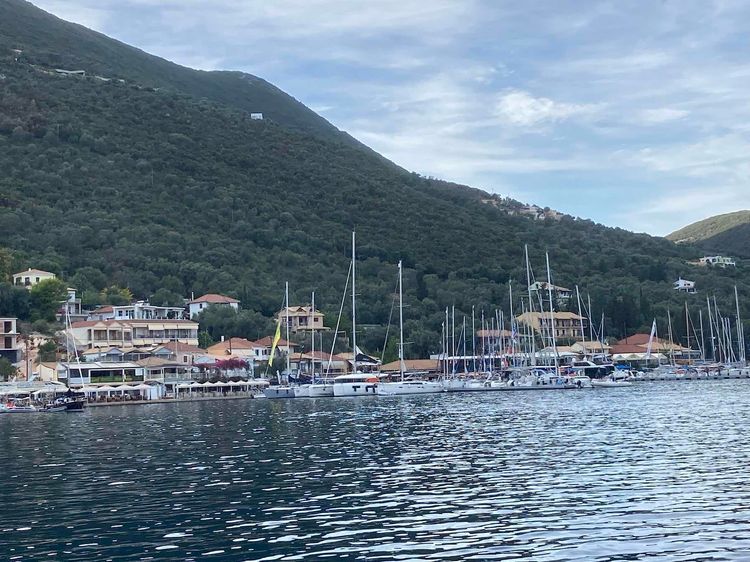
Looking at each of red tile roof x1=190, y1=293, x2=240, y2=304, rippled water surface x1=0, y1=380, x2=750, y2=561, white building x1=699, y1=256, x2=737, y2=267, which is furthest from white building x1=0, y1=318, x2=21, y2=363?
white building x1=699, y1=256, x2=737, y2=267

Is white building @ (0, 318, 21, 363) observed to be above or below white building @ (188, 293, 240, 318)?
below

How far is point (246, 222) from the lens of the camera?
12575 centimetres

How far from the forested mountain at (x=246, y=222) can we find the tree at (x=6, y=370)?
20822 millimetres

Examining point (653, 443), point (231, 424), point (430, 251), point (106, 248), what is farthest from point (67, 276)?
point (653, 443)

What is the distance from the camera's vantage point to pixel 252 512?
20.4 m

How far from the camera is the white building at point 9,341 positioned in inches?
3135

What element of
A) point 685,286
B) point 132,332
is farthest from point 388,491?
point 685,286

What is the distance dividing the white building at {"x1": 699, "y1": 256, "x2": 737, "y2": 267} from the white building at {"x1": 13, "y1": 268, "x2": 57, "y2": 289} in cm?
10722

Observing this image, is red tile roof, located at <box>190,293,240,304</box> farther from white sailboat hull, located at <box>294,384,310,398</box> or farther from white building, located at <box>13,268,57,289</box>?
white sailboat hull, located at <box>294,384,310,398</box>

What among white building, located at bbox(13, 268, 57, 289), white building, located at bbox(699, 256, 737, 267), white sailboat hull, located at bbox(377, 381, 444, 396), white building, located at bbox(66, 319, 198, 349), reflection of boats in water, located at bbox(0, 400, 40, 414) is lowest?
white sailboat hull, located at bbox(377, 381, 444, 396)

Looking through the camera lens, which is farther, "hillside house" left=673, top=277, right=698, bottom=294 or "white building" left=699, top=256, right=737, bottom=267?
"white building" left=699, top=256, right=737, bottom=267

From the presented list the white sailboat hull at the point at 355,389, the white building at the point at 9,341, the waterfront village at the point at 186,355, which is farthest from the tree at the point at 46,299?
the white sailboat hull at the point at 355,389

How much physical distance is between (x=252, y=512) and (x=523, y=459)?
10.1 metres

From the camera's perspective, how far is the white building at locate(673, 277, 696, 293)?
437ft
